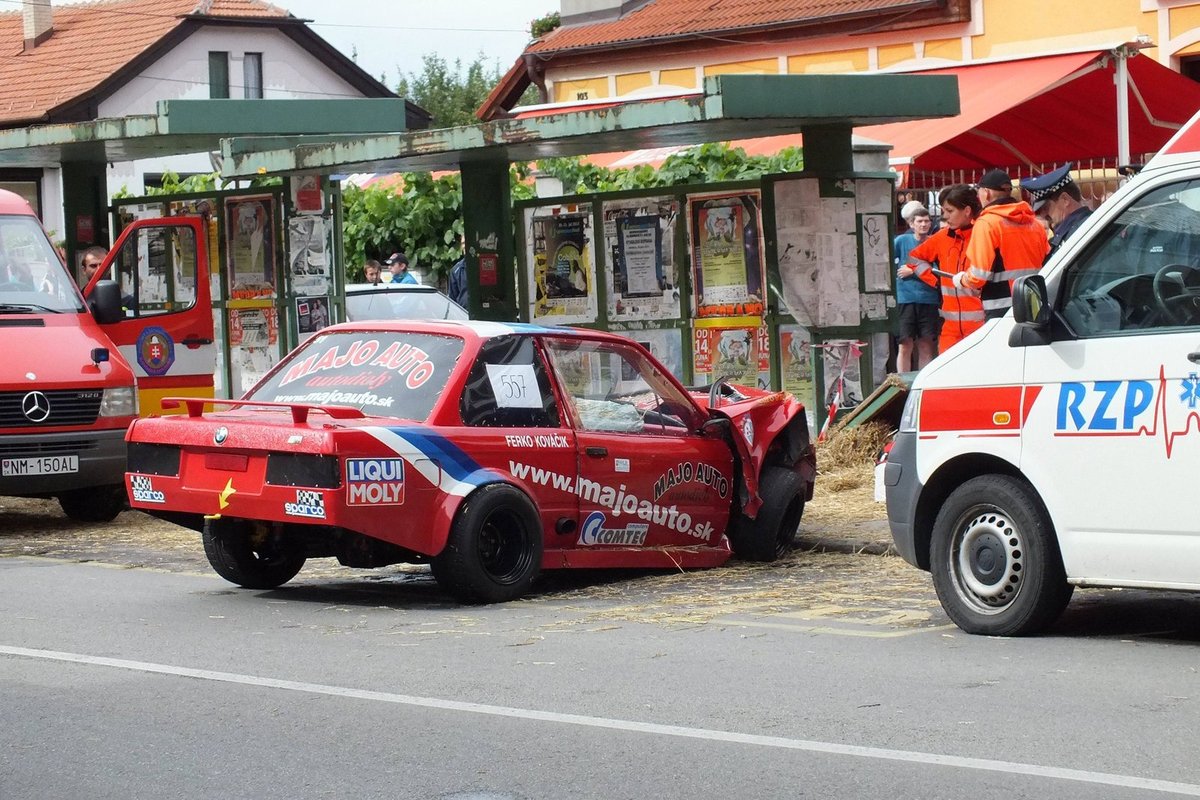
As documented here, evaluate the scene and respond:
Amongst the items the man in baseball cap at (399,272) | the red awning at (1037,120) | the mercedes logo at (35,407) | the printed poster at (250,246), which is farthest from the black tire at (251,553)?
the man in baseball cap at (399,272)

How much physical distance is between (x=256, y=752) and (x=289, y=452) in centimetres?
300

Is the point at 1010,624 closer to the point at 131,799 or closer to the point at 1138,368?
the point at 1138,368

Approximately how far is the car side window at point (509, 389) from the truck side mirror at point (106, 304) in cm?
506

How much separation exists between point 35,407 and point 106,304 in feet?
4.83

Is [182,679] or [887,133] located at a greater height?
[887,133]

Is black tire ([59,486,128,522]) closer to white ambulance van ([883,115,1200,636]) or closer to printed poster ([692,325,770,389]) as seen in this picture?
printed poster ([692,325,770,389])

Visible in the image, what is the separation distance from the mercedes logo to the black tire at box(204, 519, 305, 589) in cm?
314

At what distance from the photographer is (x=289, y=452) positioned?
9109 mm

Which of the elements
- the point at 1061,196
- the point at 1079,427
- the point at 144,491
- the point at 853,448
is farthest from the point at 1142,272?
the point at 853,448

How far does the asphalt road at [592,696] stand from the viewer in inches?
231

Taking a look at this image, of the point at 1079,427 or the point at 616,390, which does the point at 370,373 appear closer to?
the point at 616,390

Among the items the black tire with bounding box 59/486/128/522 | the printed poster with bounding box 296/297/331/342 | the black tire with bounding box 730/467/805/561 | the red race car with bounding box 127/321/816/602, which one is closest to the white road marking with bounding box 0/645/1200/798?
the red race car with bounding box 127/321/816/602

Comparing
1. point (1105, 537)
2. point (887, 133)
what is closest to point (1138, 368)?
point (1105, 537)

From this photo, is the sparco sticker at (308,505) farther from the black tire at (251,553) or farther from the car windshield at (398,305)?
the car windshield at (398,305)
